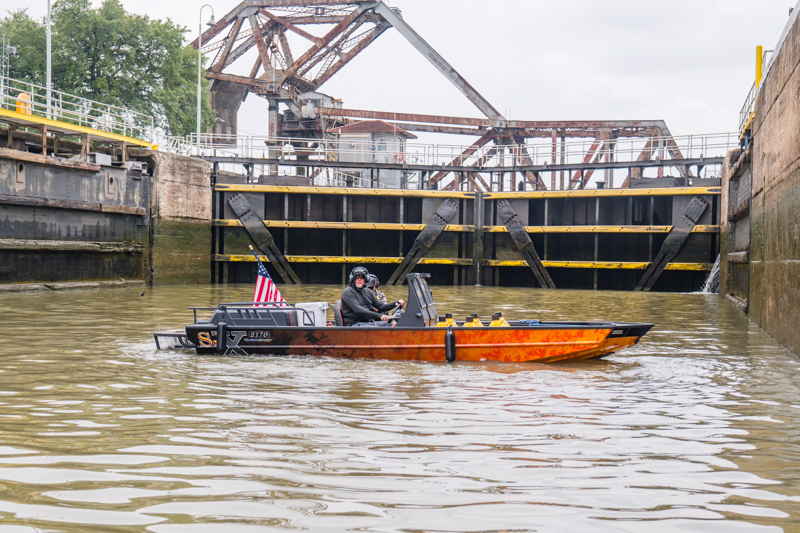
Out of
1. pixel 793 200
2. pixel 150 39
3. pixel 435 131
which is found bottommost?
pixel 793 200

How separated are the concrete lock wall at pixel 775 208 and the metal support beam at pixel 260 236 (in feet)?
58.4

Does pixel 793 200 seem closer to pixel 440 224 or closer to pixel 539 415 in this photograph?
pixel 539 415

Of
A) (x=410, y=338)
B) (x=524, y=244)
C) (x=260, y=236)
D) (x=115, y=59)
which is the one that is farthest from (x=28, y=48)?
(x=410, y=338)

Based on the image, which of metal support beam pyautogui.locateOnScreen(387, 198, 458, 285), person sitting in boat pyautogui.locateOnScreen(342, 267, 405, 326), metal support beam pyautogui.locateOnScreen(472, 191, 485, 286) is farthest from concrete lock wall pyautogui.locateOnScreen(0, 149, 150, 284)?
person sitting in boat pyautogui.locateOnScreen(342, 267, 405, 326)

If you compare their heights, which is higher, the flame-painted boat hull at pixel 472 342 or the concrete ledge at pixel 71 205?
the concrete ledge at pixel 71 205

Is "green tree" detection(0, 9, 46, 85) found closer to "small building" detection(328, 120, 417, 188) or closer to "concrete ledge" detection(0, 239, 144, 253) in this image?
"small building" detection(328, 120, 417, 188)

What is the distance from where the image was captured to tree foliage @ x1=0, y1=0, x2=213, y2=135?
4500cm

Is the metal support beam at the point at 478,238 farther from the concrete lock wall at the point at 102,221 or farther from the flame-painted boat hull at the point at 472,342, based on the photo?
the flame-painted boat hull at the point at 472,342

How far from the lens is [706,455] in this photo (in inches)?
243

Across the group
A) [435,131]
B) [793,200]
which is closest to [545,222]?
[435,131]

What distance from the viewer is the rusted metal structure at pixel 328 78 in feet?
127

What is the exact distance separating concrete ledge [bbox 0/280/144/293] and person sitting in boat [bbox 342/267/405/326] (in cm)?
1507

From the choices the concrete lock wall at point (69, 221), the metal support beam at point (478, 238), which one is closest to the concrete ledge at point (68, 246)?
the concrete lock wall at point (69, 221)

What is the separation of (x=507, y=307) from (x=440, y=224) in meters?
11.7
